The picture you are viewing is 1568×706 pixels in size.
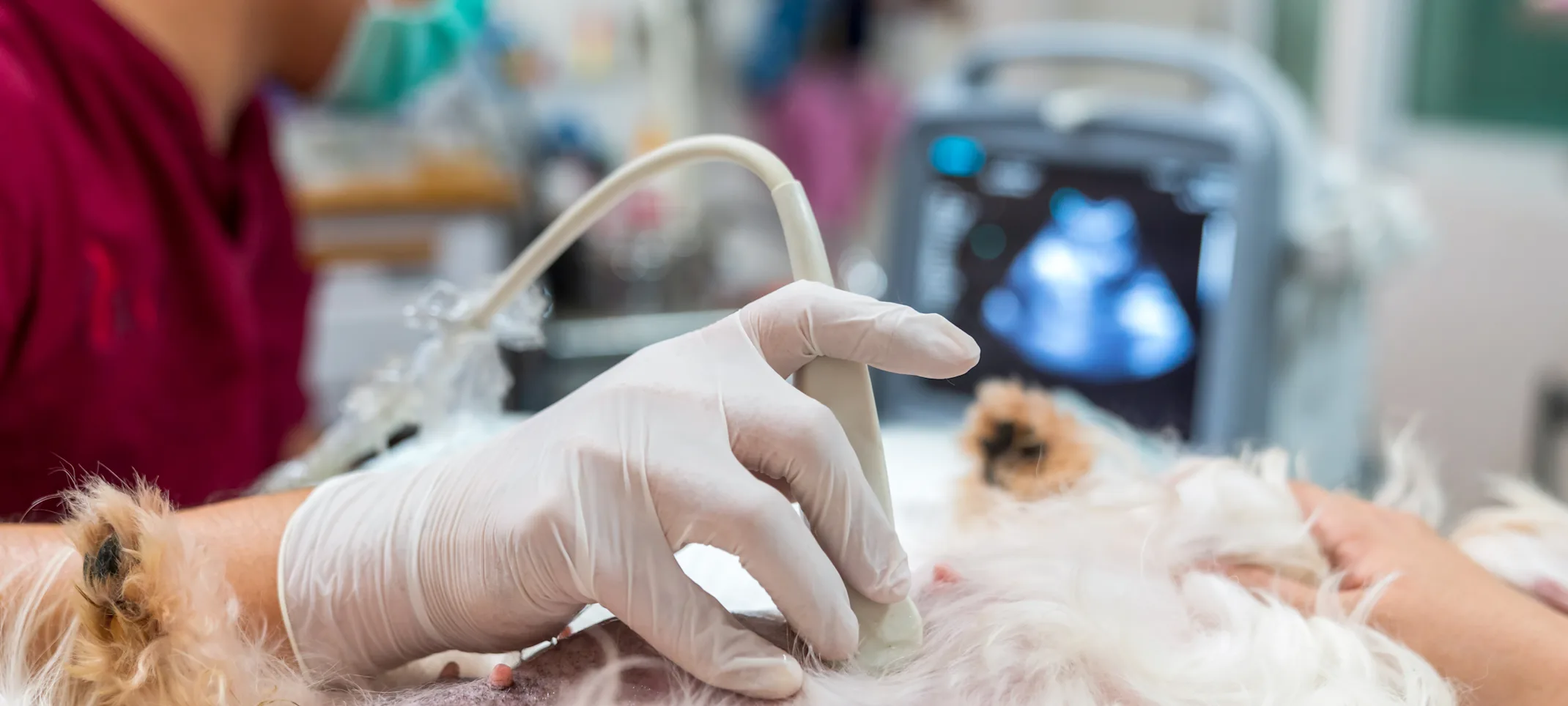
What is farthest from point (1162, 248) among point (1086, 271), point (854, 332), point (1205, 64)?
point (854, 332)

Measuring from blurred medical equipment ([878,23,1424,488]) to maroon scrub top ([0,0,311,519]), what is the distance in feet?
2.60

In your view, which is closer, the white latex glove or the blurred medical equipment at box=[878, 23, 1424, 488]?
the white latex glove

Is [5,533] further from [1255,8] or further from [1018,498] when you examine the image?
[1255,8]

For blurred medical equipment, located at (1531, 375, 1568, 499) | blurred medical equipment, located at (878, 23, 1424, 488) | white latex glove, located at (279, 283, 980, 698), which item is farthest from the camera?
blurred medical equipment, located at (1531, 375, 1568, 499)

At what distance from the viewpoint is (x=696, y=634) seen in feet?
1.40

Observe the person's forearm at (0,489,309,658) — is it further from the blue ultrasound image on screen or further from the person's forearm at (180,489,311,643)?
the blue ultrasound image on screen

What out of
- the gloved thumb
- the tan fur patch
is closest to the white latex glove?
the gloved thumb

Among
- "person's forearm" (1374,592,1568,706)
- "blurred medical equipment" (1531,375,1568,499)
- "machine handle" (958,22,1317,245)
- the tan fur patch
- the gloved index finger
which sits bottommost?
"blurred medical equipment" (1531,375,1568,499)

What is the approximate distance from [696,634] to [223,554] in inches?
9.0

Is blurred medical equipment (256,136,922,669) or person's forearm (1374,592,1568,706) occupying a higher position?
blurred medical equipment (256,136,922,669)

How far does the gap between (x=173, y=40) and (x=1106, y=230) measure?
94 cm

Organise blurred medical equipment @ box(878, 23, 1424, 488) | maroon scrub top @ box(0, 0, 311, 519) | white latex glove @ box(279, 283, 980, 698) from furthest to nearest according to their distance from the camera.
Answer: blurred medical equipment @ box(878, 23, 1424, 488), maroon scrub top @ box(0, 0, 311, 519), white latex glove @ box(279, 283, 980, 698)

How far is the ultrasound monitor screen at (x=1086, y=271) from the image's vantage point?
1.16 m

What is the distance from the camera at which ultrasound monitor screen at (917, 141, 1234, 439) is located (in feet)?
3.81
